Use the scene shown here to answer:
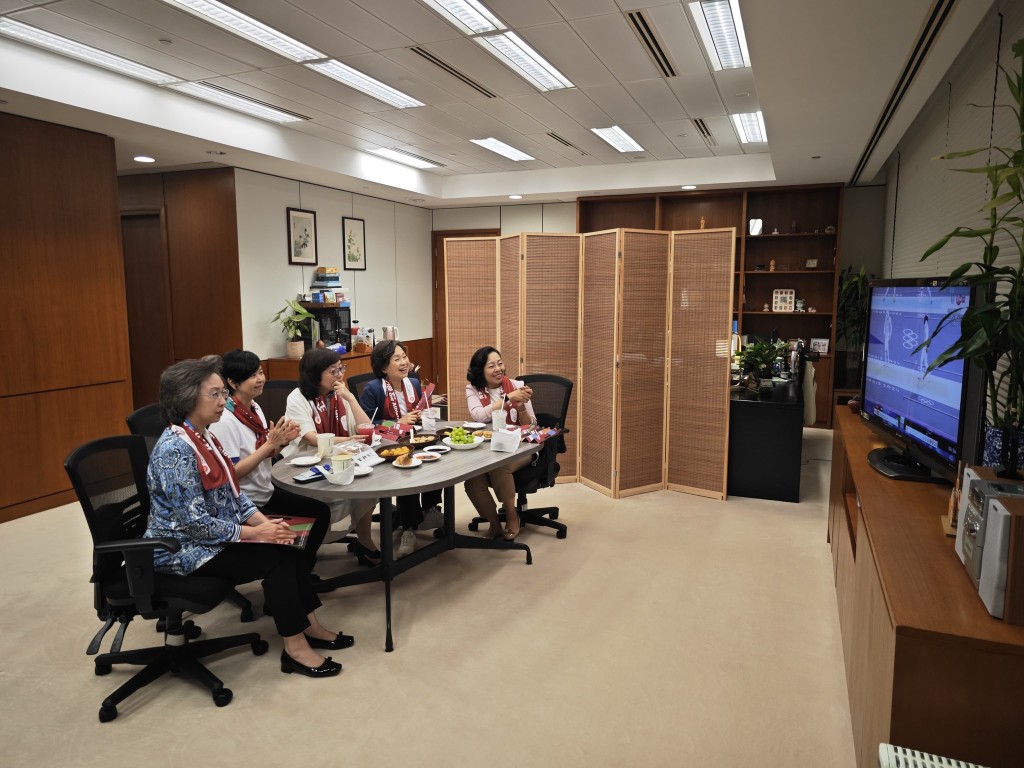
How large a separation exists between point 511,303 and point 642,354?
45.3 inches

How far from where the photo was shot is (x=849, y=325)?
26.0 ft

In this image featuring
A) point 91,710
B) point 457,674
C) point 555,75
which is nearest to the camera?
point 91,710

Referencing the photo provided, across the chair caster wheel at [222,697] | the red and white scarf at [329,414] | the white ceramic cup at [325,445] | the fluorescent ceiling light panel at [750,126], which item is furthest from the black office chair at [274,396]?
the fluorescent ceiling light panel at [750,126]

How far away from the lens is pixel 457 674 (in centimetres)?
277

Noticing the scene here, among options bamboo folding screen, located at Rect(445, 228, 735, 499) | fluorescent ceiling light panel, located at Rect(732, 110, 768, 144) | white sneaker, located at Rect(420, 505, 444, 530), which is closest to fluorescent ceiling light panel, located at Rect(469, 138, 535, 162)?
bamboo folding screen, located at Rect(445, 228, 735, 499)

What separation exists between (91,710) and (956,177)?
A: 497 centimetres

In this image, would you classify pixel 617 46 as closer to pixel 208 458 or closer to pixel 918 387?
pixel 918 387

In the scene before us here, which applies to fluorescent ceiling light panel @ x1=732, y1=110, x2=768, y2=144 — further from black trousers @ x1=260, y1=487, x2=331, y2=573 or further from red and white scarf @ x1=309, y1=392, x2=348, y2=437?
black trousers @ x1=260, y1=487, x2=331, y2=573

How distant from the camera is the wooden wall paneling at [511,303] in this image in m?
5.29

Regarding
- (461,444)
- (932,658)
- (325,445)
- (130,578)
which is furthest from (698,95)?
(130,578)

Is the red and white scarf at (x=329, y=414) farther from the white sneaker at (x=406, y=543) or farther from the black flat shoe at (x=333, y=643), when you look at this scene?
the black flat shoe at (x=333, y=643)

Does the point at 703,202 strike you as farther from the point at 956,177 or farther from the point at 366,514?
the point at 366,514

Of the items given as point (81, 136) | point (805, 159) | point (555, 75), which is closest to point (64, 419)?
point (81, 136)

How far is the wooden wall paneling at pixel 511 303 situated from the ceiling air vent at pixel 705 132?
6.71ft
